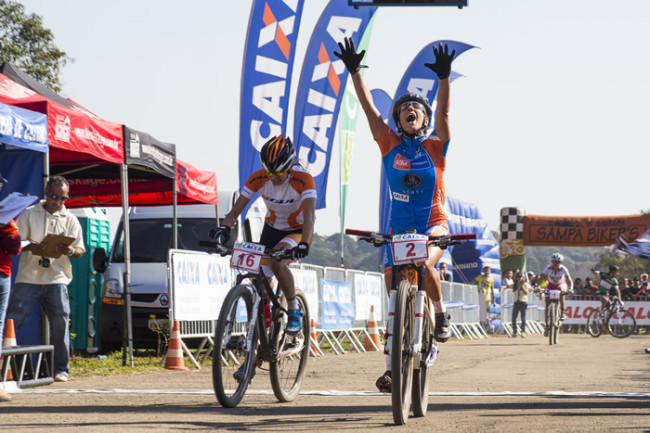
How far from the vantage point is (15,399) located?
330 inches

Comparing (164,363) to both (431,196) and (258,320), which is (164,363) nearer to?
(258,320)

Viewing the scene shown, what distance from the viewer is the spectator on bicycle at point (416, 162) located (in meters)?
7.29

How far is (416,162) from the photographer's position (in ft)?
23.9

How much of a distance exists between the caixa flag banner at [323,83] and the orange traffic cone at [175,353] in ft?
21.8

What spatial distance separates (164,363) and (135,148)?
2815 millimetres

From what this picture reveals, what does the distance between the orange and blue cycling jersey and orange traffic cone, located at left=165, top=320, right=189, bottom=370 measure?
609 centimetres

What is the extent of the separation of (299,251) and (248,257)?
379mm

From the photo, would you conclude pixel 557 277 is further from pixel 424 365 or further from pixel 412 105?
pixel 424 365

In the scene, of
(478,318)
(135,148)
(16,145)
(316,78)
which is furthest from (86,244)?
(478,318)

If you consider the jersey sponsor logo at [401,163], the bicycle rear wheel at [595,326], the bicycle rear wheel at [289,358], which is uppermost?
the jersey sponsor logo at [401,163]

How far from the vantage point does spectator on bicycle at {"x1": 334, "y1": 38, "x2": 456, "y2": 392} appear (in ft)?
23.9

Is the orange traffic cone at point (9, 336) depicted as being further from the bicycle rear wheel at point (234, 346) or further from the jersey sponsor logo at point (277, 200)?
the jersey sponsor logo at point (277, 200)

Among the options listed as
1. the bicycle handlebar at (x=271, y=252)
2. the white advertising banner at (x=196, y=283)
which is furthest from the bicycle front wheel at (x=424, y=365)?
the white advertising banner at (x=196, y=283)

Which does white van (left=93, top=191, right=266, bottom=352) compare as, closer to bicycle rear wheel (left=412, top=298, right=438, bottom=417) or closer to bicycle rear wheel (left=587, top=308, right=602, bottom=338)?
bicycle rear wheel (left=412, top=298, right=438, bottom=417)
